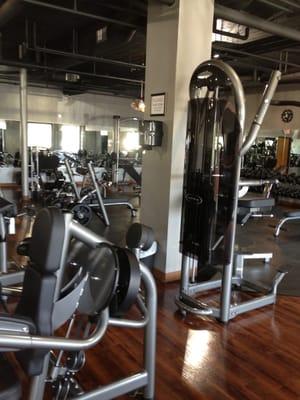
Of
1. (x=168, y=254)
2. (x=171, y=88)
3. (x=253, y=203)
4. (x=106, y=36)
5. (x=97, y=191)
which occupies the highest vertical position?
(x=106, y=36)

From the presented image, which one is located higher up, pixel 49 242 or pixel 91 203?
pixel 49 242

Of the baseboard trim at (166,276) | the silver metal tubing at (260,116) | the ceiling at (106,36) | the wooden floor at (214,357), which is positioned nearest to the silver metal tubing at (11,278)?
the wooden floor at (214,357)

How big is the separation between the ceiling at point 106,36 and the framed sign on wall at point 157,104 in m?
0.85

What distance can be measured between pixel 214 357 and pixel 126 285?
1.35 m

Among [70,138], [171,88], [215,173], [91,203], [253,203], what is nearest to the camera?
[215,173]

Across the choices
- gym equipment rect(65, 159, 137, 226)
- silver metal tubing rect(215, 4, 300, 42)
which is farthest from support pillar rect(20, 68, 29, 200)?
silver metal tubing rect(215, 4, 300, 42)

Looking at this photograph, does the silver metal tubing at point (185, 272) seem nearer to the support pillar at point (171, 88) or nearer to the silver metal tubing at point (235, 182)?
the silver metal tubing at point (235, 182)

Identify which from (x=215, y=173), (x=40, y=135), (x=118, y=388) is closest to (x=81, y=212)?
(x=215, y=173)

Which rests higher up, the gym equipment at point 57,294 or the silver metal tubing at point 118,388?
the gym equipment at point 57,294

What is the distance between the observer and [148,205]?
12.7 feet

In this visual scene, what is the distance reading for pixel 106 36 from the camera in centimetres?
592

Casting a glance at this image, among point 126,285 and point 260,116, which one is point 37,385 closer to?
point 126,285

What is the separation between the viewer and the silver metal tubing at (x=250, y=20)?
4.04 metres

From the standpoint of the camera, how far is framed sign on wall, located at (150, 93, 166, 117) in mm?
3604
